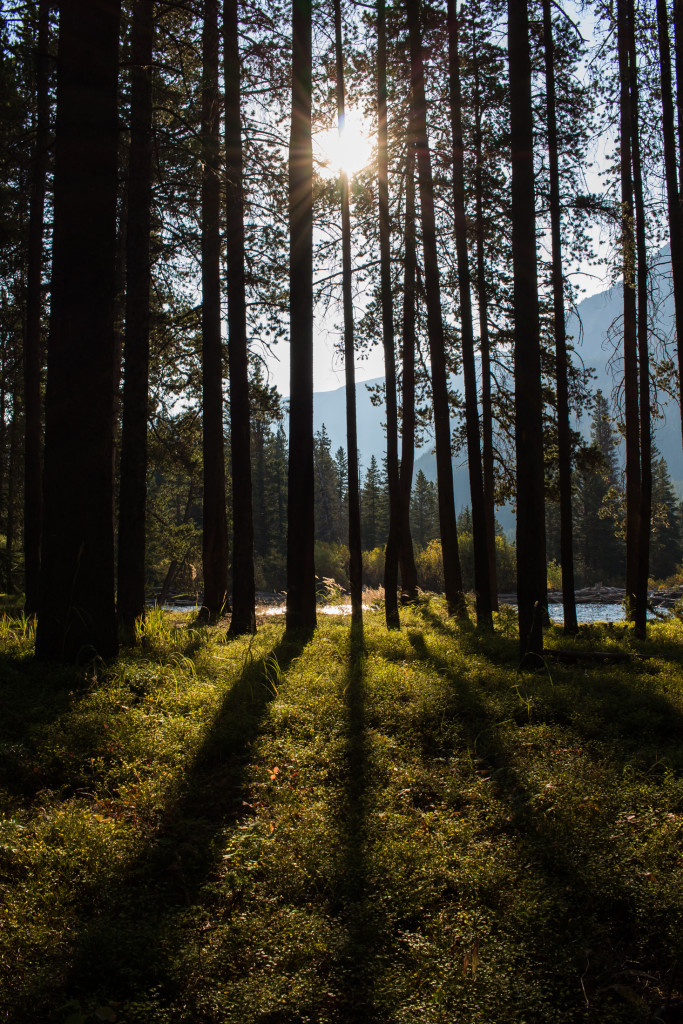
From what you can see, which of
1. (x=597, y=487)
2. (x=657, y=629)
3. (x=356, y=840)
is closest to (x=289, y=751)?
(x=356, y=840)

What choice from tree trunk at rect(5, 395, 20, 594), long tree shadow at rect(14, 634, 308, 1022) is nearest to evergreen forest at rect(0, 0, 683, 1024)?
long tree shadow at rect(14, 634, 308, 1022)

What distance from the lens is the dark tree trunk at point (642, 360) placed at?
1033 centimetres

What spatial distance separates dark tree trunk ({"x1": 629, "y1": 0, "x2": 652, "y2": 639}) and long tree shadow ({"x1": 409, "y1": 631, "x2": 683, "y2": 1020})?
6387mm

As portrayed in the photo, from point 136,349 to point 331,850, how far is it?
750 centimetres

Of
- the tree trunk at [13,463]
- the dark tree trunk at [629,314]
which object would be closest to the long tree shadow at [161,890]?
the dark tree trunk at [629,314]

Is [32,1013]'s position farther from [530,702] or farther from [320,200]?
[320,200]

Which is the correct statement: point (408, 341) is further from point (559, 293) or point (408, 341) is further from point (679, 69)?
point (679, 69)

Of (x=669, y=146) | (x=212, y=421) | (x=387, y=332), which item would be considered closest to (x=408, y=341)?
(x=387, y=332)

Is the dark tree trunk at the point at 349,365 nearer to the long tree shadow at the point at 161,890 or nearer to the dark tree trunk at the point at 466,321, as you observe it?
the dark tree trunk at the point at 466,321

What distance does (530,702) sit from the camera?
583cm

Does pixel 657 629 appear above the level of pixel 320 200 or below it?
below

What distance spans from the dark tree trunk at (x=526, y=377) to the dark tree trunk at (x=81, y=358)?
464 centimetres

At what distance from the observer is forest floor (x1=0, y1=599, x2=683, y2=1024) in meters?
2.53

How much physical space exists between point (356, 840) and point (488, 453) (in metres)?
12.7
